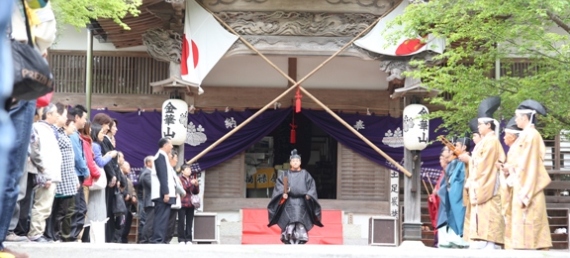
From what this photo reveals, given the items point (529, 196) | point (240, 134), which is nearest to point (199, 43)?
point (240, 134)

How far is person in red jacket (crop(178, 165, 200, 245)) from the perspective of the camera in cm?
1411

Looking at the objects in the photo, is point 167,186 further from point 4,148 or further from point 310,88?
point 4,148

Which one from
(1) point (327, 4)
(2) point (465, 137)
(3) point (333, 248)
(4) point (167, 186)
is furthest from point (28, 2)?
(1) point (327, 4)

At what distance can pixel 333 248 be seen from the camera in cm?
650

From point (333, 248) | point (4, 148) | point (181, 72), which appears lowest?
point (333, 248)

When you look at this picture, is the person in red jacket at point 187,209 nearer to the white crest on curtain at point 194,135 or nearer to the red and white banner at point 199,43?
the red and white banner at point 199,43

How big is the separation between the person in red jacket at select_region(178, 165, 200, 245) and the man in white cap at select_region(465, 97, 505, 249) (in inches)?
224

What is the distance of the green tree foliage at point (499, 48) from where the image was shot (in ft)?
36.8

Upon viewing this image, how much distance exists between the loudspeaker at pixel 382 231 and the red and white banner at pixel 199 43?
421cm

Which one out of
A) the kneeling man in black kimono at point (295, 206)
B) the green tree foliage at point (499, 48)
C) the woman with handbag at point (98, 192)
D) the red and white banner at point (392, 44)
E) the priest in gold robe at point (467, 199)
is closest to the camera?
the woman with handbag at point (98, 192)

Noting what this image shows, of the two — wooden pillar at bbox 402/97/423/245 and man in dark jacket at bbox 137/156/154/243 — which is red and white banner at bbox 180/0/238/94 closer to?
man in dark jacket at bbox 137/156/154/243

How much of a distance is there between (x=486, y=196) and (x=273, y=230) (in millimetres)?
7404

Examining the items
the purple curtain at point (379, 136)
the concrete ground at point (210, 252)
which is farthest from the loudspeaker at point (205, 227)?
the concrete ground at point (210, 252)

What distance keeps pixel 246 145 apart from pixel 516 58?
217 inches
